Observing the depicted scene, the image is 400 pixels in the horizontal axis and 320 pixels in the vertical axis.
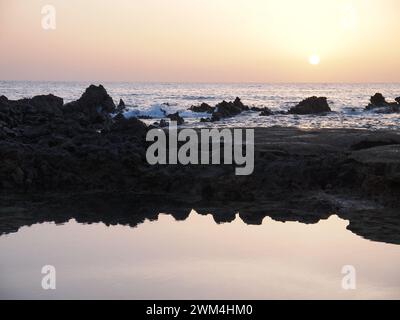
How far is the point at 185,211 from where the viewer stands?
12828 millimetres

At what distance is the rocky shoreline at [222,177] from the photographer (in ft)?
43.1

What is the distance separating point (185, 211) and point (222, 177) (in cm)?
205

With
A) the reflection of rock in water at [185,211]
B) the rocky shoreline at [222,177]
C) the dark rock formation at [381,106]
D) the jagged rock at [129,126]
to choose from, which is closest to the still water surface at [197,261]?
the reflection of rock in water at [185,211]

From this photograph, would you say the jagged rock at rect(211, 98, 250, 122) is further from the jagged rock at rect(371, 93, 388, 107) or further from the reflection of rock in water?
the reflection of rock in water

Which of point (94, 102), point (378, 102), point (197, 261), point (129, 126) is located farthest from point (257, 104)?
point (197, 261)

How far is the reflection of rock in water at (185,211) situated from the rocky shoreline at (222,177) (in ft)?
0.14

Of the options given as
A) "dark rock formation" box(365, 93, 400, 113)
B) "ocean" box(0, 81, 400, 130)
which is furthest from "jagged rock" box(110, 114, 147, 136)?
"dark rock formation" box(365, 93, 400, 113)

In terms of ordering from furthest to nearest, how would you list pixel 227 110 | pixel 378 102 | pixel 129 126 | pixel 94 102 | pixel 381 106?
1. pixel 378 102
2. pixel 381 106
3. pixel 227 110
4. pixel 94 102
5. pixel 129 126

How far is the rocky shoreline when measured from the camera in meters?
13.1

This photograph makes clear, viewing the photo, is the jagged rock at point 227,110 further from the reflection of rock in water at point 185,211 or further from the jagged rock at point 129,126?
the reflection of rock in water at point 185,211

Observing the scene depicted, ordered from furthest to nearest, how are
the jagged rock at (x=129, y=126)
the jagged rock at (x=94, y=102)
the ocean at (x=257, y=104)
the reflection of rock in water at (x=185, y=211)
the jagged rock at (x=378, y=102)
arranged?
the jagged rock at (x=378, y=102) < the jagged rock at (x=94, y=102) < the ocean at (x=257, y=104) < the jagged rock at (x=129, y=126) < the reflection of rock in water at (x=185, y=211)

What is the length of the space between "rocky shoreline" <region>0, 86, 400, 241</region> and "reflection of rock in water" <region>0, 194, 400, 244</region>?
0.04 m

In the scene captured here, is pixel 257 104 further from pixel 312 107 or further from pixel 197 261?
pixel 197 261
